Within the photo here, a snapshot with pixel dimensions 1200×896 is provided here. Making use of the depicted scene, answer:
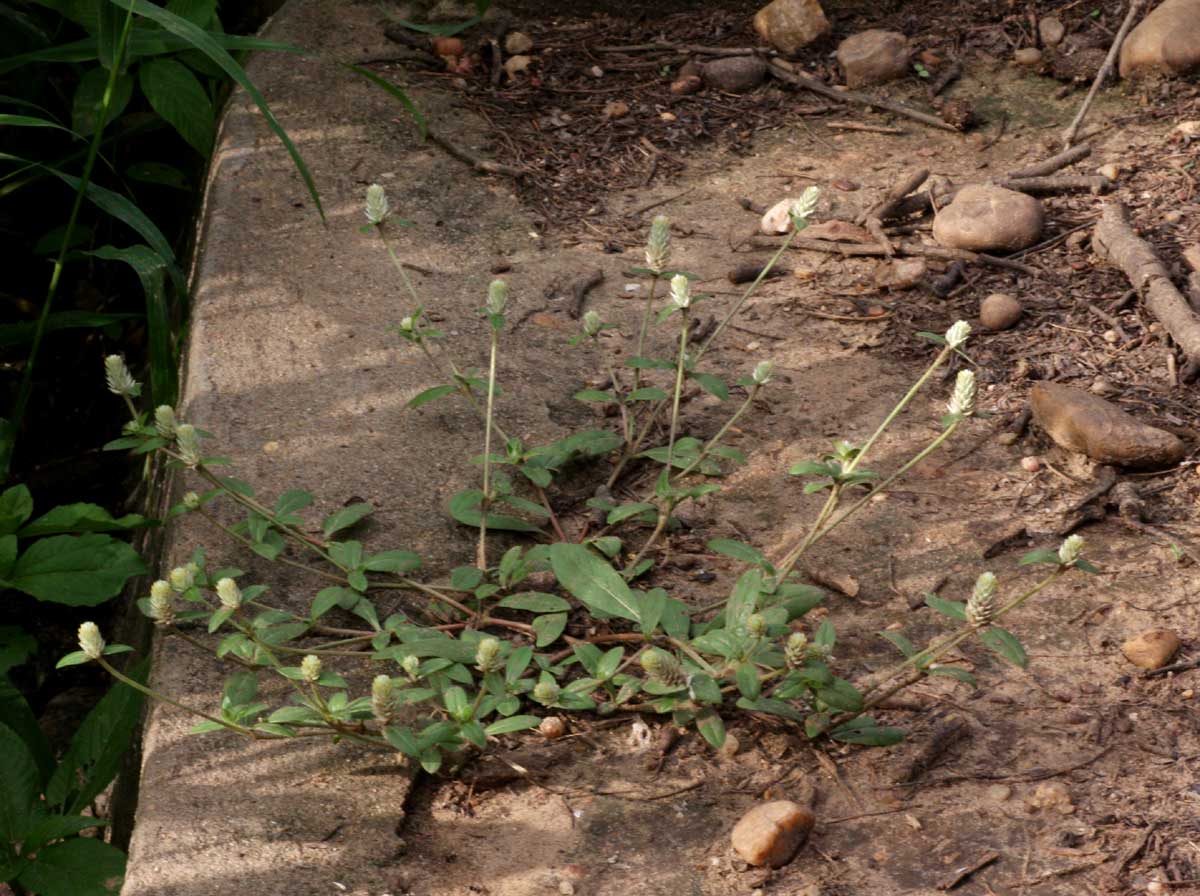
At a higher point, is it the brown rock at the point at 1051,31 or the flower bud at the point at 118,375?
the flower bud at the point at 118,375

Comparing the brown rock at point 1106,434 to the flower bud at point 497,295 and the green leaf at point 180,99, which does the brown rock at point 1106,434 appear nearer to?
the flower bud at point 497,295

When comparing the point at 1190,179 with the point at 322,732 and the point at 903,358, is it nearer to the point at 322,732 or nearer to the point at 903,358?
the point at 903,358

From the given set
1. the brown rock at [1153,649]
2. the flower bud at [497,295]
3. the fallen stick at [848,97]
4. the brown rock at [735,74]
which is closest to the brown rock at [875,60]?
the fallen stick at [848,97]

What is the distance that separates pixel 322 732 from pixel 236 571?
491 millimetres

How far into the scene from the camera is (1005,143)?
4.31m

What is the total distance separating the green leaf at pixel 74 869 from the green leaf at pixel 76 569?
468 mm

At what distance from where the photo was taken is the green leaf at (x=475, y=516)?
2812 mm

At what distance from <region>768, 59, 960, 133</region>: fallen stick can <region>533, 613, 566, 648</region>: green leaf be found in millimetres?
2629

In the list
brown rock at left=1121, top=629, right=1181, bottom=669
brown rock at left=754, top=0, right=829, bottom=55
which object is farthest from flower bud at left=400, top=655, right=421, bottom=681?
brown rock at left=754, top=0, right=829, bottom=55

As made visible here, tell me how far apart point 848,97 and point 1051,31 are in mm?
778

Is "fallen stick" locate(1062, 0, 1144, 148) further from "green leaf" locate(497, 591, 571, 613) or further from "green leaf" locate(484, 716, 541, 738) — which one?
"green leaf" locate(484, 716, 541, 738)

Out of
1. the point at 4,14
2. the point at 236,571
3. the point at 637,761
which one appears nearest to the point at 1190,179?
the point at 637,761

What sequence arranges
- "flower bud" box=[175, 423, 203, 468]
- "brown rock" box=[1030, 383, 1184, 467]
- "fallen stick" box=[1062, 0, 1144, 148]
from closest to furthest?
"flower bud" box=[175, 423, 203, 468] → "brown rock" box=[1030, 383, 1184, 467] → "fallen stick" box=[1062, 0, 1144, 148]

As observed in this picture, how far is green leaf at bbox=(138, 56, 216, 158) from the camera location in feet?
10.7
